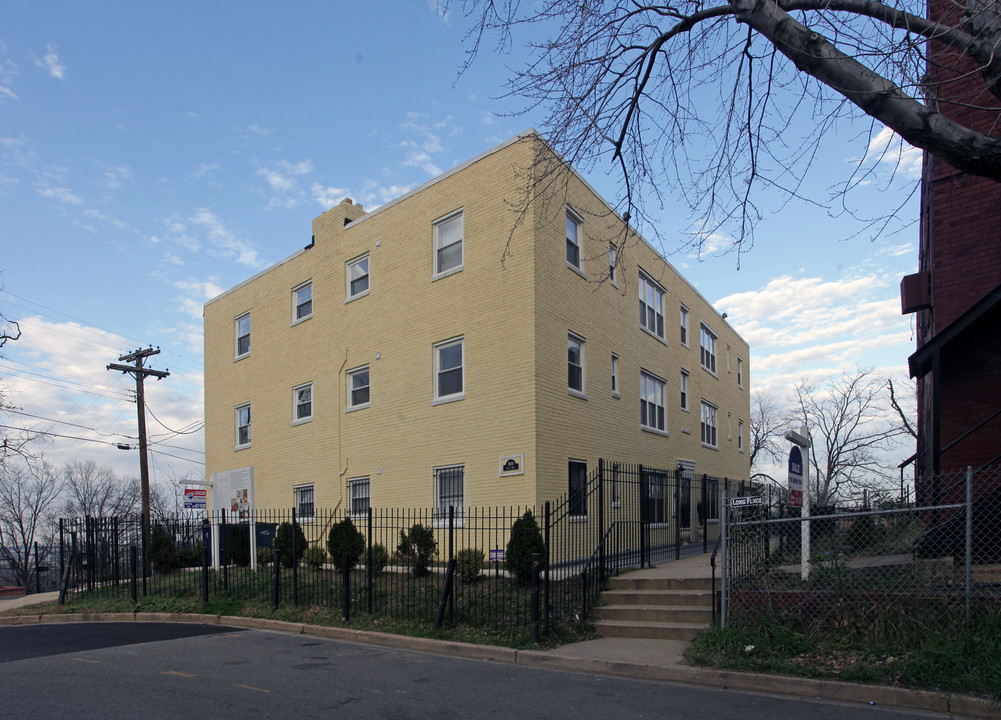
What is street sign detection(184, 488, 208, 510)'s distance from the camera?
2262 cm

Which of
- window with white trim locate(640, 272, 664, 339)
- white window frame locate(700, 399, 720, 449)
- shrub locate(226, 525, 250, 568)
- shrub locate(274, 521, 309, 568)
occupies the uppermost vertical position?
window with white trim locate(640, 272, 664, 339)

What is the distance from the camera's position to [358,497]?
20281 millimetres

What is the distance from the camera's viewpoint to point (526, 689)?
810 centimetres

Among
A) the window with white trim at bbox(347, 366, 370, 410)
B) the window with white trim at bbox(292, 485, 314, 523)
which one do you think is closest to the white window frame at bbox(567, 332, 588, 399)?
the window with white trim at bbox(347, 366, 370, 410)

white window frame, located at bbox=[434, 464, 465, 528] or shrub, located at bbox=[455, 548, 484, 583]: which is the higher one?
white window frame, located at bbox=[434, 464, 465, 528]

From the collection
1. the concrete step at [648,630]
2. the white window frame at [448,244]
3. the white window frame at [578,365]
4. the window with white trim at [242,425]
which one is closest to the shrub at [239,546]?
the window with white trim at [242,425]

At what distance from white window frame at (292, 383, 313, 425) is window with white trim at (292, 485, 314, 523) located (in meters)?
1.94

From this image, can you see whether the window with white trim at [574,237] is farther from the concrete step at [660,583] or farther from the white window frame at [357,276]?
the concrete step at [660,583]

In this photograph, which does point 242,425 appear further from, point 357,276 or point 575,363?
point 575,363

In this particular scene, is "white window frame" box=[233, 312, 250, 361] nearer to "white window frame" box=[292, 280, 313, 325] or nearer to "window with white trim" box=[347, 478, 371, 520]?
"white window frame" box=[292, 280, 313, 325]

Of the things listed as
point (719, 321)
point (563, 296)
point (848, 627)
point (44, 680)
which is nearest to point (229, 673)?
point (44, 680)

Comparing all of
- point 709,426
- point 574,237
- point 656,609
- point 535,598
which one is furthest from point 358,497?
point 709,426

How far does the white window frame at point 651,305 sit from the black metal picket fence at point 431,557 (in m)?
5.19

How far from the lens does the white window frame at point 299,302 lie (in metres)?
22.9
